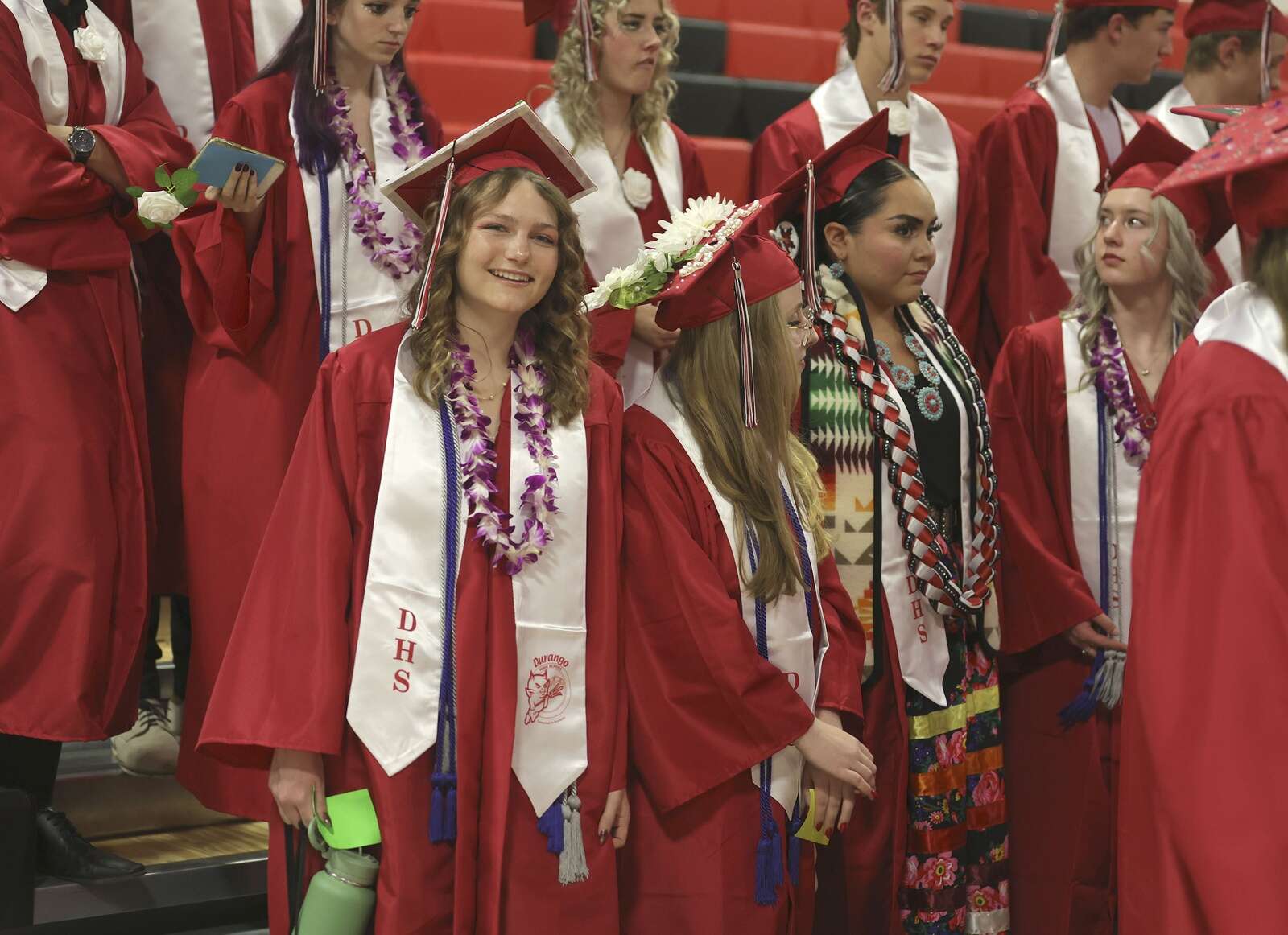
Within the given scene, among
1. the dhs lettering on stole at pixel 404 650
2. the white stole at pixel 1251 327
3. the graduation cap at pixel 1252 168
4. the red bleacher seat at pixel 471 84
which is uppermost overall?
the red bleacher seat at pixel 471 84

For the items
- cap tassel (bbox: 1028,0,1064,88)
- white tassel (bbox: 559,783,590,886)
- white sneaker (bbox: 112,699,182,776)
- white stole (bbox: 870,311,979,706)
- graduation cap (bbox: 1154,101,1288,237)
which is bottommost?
white tassel (bbox: 559,783,590,886)

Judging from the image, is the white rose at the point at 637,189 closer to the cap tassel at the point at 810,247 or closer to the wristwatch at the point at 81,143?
the cap tassel at the point at 810,247

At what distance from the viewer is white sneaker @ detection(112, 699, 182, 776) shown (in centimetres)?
344

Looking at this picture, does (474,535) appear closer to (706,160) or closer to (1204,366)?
(1204,366)

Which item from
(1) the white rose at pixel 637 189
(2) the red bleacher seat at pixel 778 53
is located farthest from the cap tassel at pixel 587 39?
(2) the red bleacher seat at pixel 778 53

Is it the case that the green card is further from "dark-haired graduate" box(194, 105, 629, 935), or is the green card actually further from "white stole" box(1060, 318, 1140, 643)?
"white stole" box(1060, 318, 1140, 643)

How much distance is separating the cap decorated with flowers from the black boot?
160 cm

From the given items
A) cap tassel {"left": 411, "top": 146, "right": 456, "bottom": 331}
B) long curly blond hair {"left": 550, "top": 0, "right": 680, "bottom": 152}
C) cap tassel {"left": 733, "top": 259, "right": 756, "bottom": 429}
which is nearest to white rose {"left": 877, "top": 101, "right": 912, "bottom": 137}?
long curly blond hair {"left": 550, "top": 0, "right": 680, "bottom": 152}

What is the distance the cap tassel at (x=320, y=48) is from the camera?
125 inches

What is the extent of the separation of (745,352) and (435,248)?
2.06 ft

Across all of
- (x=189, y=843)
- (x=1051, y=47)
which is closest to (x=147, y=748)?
(x=189, y=843)

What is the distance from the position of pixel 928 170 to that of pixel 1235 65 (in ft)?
4.75

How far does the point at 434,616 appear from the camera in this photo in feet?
7.98

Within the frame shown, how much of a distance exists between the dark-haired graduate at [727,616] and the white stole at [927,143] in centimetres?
129
